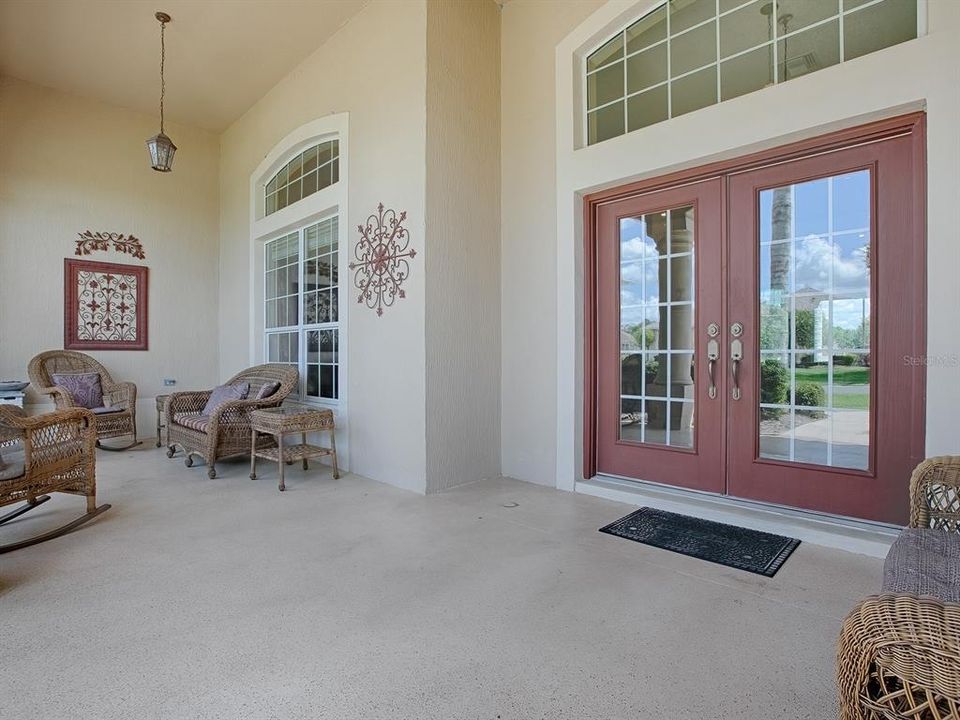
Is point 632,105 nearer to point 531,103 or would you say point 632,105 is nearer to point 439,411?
point 531,103

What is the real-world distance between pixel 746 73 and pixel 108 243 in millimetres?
6699

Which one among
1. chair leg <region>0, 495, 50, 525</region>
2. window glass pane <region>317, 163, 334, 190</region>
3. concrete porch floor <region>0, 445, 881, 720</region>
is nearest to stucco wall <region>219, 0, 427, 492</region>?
window glass pane <region>317, 163, 334, 190</region>

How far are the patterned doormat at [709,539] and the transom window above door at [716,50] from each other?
8.39ft

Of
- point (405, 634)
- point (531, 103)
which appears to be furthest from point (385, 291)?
point (405, 634)

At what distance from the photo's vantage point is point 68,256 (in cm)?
577

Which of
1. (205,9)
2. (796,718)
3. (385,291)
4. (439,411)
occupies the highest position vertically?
(205,9)

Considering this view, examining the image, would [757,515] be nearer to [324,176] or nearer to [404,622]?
[404,622]

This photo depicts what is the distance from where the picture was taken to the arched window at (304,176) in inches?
193

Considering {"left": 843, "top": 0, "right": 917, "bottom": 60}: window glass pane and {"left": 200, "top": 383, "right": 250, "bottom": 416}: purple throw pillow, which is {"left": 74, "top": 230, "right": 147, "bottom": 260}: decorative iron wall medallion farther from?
{"left": 843, "top": 0, "right": 917, "bottom": 60}: window glass pane

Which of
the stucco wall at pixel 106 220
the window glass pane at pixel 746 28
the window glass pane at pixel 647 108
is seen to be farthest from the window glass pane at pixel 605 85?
the stucco wall at pixel 106 220

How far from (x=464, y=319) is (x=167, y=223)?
475 centimetres

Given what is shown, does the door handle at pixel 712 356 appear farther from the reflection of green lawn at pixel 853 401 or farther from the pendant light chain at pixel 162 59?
the pendant light chain at pixel 162 59

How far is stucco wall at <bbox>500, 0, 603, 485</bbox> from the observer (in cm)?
388

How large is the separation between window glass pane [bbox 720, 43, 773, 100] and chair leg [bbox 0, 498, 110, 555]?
457cm
